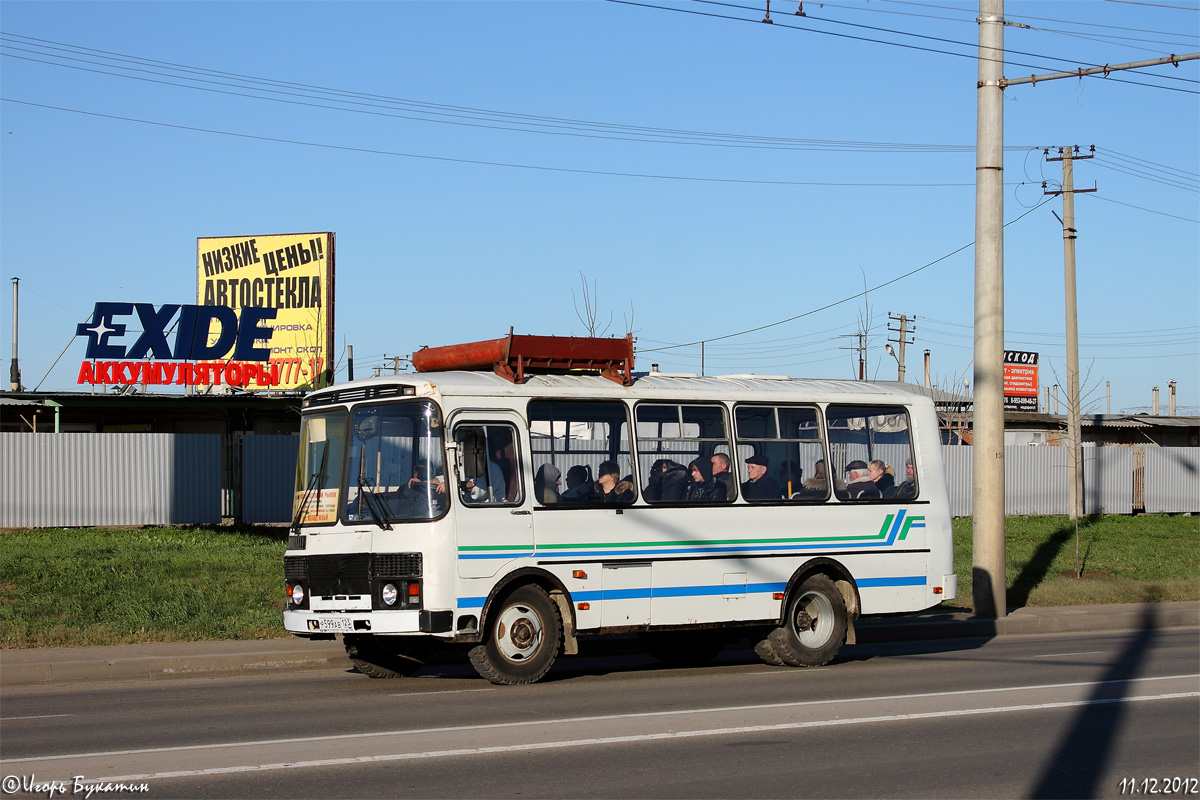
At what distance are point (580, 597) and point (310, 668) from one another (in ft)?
11.5

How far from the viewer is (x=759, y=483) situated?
43.6ft

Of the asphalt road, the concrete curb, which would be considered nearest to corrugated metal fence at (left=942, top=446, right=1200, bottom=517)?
the concrete curb

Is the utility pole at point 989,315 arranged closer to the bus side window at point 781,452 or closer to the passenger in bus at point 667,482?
the bus side window at point 781,452

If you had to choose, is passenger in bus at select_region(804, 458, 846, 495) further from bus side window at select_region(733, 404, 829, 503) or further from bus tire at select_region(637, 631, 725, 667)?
bus tire at select_region(637, 631, 725, 667)

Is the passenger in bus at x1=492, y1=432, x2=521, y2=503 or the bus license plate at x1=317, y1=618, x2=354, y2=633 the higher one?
the passenger in bus at x1=492, y1=432, x2=521, y2=503

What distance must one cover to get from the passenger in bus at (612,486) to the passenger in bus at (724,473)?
109 cm

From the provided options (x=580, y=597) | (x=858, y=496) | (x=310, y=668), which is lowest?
(x=310, y=668)

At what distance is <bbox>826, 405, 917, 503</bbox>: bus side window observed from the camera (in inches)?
549

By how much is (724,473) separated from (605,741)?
195 inches

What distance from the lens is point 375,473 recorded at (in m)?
11.4

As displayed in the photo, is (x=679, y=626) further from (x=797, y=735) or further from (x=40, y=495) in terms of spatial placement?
(x=40, y=495)

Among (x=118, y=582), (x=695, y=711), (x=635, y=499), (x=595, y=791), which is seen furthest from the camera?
(x=118, y=582)

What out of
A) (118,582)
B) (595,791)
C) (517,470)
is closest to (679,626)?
(517,470)

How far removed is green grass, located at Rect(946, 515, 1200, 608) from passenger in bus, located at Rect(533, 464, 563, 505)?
31.9 feet
